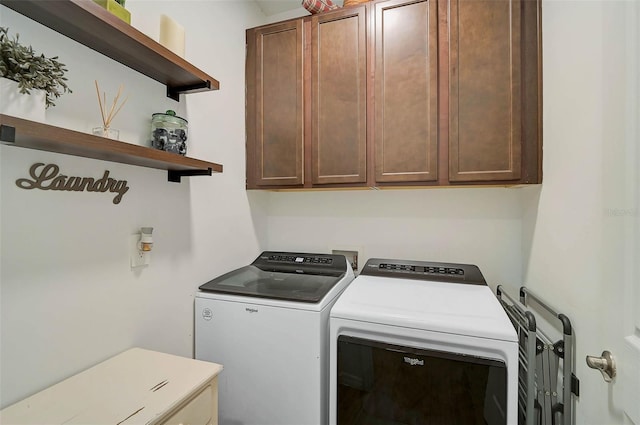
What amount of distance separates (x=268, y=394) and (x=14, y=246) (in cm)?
108

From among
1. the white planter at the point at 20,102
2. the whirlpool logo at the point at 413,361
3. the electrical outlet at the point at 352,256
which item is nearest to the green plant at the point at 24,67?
the white planter at the point at 20,102

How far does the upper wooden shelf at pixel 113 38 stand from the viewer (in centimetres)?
79

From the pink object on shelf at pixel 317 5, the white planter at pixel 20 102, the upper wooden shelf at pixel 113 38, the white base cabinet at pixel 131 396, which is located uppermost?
the pink object on shelf at pixel 317 5

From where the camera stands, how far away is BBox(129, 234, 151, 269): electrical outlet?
1.15 metres

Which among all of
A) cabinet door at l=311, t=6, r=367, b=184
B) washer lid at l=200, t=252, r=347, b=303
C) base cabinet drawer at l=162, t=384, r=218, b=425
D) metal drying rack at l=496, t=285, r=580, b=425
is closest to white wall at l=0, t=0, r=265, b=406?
washer lid at l=200, t=252, r=347, b=303

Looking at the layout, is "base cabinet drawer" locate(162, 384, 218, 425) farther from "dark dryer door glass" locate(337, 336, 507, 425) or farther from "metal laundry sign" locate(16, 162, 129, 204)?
"metal laundry sign" locate(16, 162, 129, 204)

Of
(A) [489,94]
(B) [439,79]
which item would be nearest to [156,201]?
(B) [439,79]

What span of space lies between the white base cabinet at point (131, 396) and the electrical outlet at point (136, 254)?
0.34 metres

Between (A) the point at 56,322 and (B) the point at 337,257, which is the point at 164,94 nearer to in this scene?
(A) the point at 56,322

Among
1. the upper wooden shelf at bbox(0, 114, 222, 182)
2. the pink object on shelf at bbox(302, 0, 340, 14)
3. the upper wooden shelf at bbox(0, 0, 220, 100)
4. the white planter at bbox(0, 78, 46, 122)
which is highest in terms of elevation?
the pink object on shelf at bbox(302, 0, 340, 14)

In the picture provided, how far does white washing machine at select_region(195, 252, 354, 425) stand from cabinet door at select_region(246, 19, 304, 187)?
759 millimetres

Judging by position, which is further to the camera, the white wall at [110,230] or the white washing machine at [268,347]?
the white washing machine at [268,347]

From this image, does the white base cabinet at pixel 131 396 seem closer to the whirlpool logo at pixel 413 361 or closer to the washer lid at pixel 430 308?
the washer lid at pixel 430 308

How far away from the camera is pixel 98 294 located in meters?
1.03
